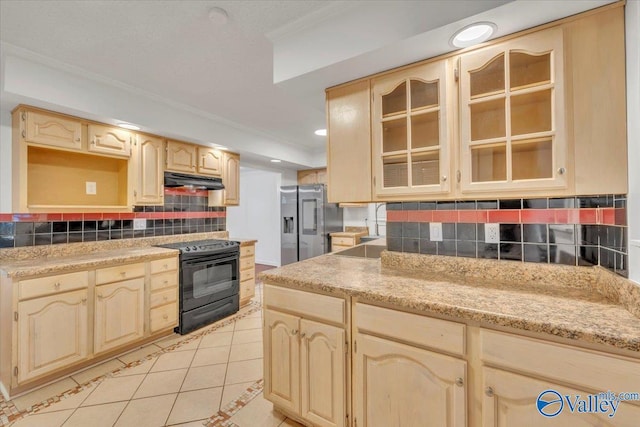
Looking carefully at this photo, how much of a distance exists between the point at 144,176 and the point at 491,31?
310 cm

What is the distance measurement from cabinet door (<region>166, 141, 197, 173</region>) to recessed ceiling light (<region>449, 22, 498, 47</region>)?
2896 mm

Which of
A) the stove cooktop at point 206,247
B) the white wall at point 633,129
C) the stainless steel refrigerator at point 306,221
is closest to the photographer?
the white wall at point 633,129

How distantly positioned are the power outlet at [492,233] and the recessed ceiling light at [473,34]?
985 mm

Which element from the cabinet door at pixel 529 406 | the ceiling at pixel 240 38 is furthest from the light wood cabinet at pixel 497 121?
the cabinet door at pixel 529 406

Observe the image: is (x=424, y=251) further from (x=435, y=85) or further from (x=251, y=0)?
(x=251, y=0)

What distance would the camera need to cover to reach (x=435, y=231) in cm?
181

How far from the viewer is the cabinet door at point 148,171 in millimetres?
2832

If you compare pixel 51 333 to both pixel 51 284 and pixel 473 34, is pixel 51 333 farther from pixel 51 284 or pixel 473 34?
pixel 473 34

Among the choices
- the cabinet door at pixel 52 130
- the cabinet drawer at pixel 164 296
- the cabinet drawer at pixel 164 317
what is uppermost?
the cabinet door at pixel 52 130

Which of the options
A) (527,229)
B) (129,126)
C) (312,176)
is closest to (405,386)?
(527,229)

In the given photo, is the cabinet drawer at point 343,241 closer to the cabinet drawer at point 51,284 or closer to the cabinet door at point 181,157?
the cabinet door at point 181,157

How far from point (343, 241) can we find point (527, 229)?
3.40 meters

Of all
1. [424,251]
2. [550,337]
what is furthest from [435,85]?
[550,337]

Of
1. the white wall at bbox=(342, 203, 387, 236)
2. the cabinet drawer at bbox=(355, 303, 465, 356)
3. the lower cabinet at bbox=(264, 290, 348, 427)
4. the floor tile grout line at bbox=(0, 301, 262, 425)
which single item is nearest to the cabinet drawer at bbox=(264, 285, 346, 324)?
the lower cabinet at bbox=(264, 290, 348, 427)
